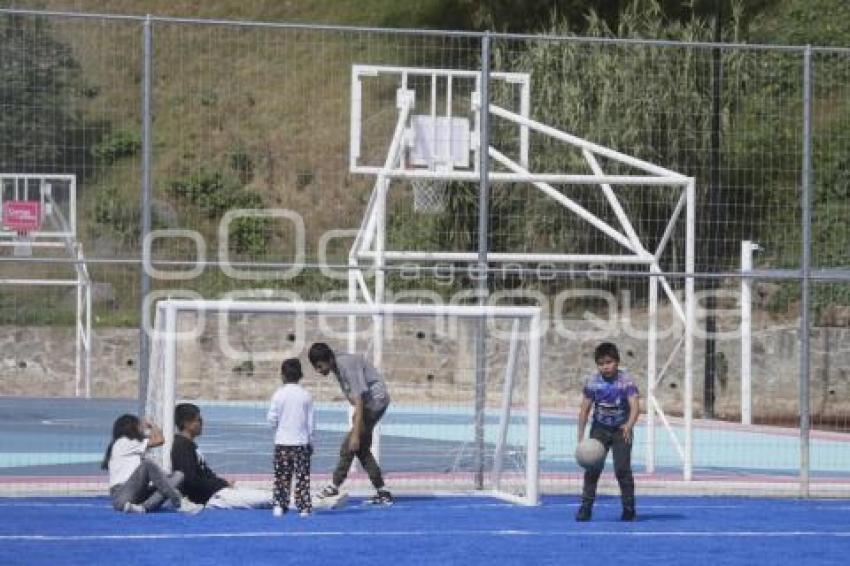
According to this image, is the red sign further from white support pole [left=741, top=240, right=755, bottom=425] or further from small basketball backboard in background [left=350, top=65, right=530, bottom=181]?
white support pole [left=741, top=240, right=755, bottom=425]

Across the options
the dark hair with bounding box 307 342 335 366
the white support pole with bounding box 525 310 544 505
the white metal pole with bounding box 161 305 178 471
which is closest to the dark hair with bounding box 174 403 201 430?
the white metal pole with bounding box 161 305 178 471

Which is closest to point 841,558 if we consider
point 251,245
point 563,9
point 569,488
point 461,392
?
point 569,488

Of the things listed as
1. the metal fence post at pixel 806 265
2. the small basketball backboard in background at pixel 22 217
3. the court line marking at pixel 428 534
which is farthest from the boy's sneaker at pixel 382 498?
the small basketball backboard in background at pixel 22 217

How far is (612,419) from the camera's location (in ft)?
57.0

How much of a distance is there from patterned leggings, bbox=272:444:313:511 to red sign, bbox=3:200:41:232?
49.1 ft

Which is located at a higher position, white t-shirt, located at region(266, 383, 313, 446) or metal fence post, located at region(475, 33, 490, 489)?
metal fence post, located at region(475, 33, 490, 489)

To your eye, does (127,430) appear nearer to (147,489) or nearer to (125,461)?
(125,461)

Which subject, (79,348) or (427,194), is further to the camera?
(79,348)

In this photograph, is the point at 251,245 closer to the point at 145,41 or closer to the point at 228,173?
the point at 228,173

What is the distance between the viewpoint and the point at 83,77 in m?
25.6

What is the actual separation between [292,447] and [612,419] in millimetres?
2892

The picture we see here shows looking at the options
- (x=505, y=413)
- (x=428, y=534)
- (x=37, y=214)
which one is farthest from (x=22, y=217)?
(x=428, y=534)

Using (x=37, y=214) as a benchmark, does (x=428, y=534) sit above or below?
below

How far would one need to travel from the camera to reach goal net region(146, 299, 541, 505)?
60.5 ft
